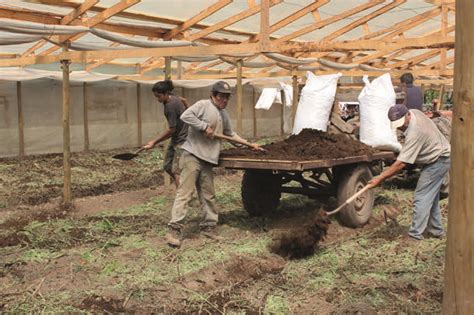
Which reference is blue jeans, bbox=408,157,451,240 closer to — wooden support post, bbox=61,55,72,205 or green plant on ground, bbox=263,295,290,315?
green plant on ground, bbox=263,295,290,315

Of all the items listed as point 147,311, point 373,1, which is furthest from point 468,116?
point 373,1

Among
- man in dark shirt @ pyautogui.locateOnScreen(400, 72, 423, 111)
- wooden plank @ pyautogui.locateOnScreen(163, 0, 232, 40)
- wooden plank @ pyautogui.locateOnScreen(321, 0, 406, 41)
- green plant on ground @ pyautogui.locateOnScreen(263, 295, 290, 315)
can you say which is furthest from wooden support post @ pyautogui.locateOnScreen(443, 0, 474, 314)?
wooden plank @ pyautogui.locateOnScreen(321, 0, 406, 41)

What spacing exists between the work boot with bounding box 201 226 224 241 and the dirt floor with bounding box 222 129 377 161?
0.91m

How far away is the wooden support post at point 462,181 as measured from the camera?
2.00 meters

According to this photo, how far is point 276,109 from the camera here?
20.7m

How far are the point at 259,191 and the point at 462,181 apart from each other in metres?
5.19

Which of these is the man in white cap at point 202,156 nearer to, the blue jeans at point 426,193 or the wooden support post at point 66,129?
the blue jeans at point 426,193

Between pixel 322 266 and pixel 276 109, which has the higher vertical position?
pixel 276 109

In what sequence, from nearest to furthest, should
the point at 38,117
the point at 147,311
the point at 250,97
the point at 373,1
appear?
1. the point at 147,311
2. the point at 373,1
3. the point at 38,117
4. the point at 250,97

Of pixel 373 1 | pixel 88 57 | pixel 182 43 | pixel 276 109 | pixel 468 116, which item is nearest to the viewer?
pixel 468 116

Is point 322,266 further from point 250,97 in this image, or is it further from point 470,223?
point 250,97

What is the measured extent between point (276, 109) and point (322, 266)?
51.5 ft

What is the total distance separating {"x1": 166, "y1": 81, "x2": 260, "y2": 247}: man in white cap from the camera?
613cm

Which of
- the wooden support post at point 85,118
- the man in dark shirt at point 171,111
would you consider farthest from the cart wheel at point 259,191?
the wooden support post at point 85,118
